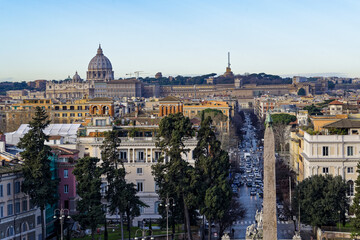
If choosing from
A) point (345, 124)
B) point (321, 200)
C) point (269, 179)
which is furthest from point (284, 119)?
point (269, 179)

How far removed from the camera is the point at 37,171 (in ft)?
144

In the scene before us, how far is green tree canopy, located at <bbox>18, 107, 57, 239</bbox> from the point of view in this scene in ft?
144

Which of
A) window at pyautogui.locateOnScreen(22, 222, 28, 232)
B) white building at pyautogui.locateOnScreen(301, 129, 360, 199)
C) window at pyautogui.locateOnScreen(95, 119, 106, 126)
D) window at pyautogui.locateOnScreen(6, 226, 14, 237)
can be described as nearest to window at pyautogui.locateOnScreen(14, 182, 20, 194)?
window at pyautogui.locateOnScreen(22, 222, 28, 232)

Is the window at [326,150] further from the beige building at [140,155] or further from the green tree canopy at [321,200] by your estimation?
the beige building at [140,155]

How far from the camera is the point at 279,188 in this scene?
209 feet

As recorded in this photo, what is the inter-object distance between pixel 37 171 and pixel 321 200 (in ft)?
54.4

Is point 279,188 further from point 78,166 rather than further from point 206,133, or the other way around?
point 78,166

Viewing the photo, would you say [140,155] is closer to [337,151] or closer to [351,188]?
[337,151]

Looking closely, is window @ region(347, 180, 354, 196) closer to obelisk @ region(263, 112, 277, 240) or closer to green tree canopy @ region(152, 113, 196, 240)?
green tree canopy @ region(152, 113, 196, 240)

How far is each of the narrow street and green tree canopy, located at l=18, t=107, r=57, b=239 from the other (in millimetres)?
12125

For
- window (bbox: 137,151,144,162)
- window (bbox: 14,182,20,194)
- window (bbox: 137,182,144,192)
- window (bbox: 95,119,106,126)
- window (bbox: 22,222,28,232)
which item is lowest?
window (bbox: 22,222,28,232)

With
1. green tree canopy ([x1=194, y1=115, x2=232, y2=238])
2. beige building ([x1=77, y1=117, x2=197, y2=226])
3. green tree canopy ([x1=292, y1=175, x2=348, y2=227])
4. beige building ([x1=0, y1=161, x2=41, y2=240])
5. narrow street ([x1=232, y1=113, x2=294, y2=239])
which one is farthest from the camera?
beige building ([x1=77, y1=117, x2=197, y2=226])

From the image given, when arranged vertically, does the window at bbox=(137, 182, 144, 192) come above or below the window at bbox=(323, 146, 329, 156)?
below

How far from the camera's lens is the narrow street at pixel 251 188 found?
172 feet
